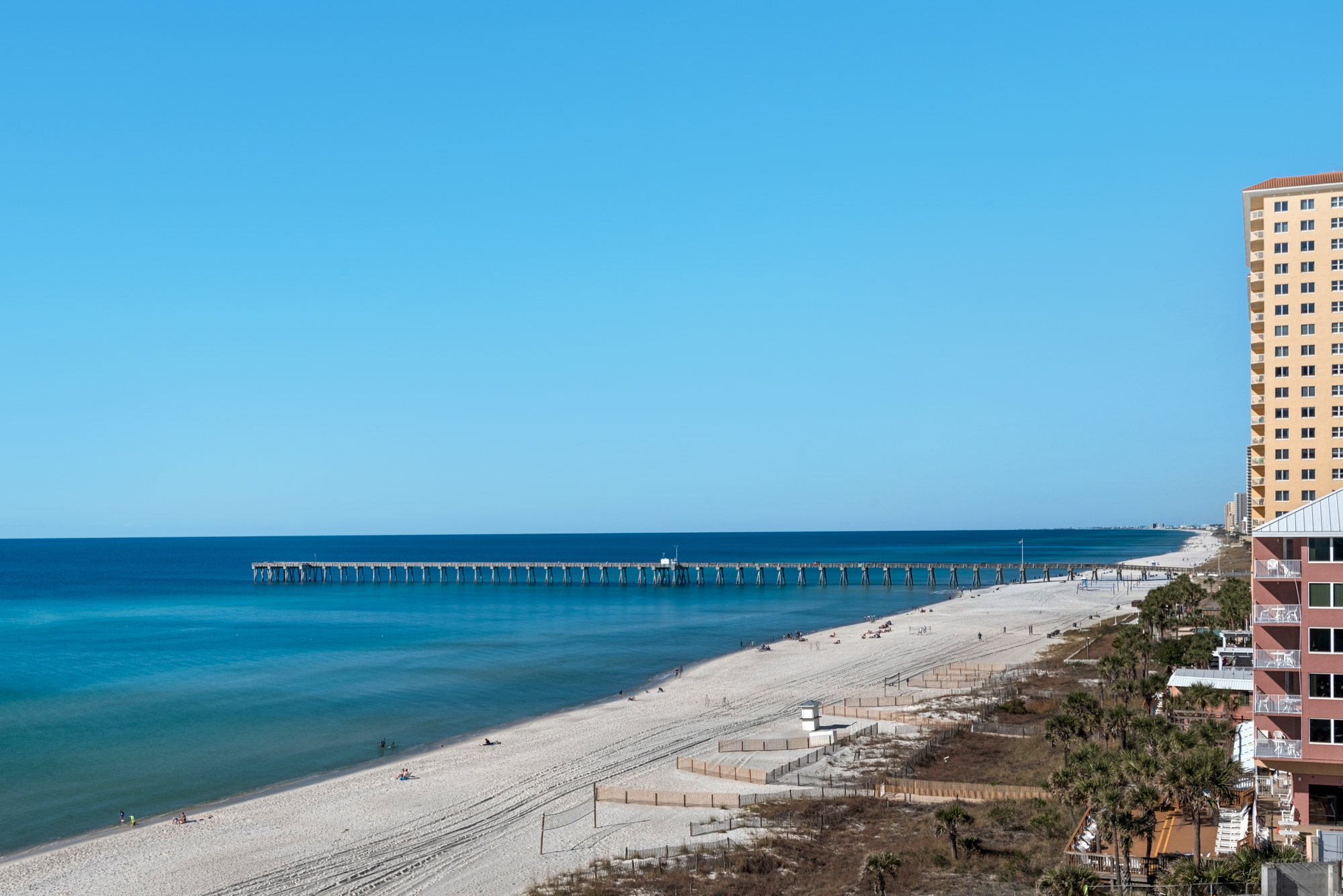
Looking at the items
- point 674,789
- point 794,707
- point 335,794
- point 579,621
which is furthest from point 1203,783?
point 579,621

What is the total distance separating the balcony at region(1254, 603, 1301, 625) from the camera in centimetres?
2572

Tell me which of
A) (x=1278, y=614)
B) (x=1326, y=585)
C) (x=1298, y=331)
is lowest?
(x=1278, y=614)

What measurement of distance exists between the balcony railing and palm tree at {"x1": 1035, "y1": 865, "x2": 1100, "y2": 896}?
5.84m

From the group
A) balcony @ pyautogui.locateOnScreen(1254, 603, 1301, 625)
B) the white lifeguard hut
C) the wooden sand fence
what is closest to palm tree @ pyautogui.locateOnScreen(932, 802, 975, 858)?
the wooden sand fence

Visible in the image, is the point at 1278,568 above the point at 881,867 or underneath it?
above

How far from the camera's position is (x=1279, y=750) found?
25484 mm

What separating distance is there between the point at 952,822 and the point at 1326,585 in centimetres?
1183

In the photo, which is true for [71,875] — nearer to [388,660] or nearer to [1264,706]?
[1264,706]

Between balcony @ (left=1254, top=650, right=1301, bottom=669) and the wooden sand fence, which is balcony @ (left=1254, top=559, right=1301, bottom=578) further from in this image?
the wooden sand fence

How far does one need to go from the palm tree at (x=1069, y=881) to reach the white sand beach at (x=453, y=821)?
13.5m

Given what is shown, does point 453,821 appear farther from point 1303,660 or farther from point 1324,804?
point 1303,660

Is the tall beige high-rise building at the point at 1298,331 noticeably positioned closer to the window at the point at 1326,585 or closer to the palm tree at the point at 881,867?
the window at the point at 1326,585

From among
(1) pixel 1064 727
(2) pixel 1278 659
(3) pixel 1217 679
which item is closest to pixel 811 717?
(1) pixel 1064 727

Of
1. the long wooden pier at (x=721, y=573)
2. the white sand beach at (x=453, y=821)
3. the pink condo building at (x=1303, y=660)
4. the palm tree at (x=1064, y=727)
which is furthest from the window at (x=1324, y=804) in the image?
the long wooden pier at (x=721, y=573)
